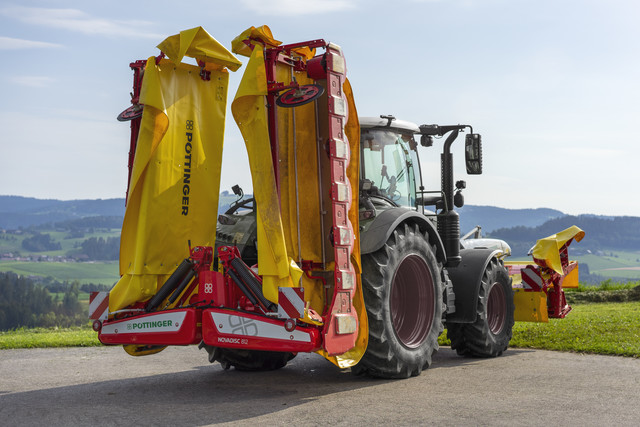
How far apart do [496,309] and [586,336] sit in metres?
1.82

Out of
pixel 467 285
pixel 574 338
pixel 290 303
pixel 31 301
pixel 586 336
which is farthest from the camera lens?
pixel 31 301

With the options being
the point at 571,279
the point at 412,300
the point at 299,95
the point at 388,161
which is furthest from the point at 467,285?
the point at 299,95

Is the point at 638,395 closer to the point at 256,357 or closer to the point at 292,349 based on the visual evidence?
the point at 292,349

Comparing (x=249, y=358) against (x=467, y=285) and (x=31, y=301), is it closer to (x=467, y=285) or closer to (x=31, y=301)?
(x=467, y=285)

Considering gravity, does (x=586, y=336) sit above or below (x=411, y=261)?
below

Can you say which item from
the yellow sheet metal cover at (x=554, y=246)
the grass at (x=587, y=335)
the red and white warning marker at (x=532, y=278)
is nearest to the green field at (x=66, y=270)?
the grass at (x=587, y=335)

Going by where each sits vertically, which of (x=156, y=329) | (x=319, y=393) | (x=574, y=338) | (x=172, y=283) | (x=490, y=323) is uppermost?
(x=172, y=283)

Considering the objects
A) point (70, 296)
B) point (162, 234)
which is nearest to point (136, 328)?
point (162, 234)

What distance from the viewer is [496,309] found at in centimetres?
1014

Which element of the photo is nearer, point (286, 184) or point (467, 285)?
point (286, 184)

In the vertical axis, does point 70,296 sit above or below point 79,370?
below

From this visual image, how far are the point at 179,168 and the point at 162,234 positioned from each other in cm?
68

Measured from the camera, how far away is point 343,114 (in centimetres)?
689

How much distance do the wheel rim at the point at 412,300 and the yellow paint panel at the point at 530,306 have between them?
9.82ft
